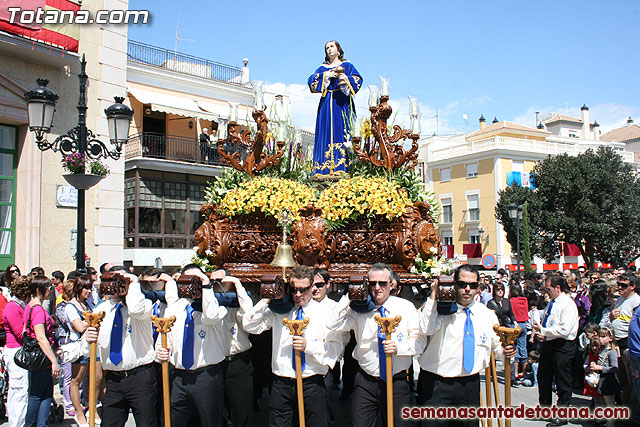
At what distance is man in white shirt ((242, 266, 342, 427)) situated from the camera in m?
4.90

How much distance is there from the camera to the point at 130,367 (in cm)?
532

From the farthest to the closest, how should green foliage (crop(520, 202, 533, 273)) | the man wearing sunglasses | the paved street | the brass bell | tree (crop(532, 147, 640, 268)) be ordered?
tree (crop(532, 147, 640, 268)) → green foliage (crop(520, 202, 533, 273)) → the man wearing sunglasses → the paved street → the brass bell

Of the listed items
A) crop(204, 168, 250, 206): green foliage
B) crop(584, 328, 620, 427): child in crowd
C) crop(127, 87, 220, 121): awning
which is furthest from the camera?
crop(127, 87, 220, 121): awning

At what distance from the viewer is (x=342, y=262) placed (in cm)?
638

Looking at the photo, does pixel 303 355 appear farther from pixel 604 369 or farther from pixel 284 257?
pixel 604 369

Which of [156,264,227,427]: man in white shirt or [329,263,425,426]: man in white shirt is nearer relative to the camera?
[329,263,425,426]: man in white shirt

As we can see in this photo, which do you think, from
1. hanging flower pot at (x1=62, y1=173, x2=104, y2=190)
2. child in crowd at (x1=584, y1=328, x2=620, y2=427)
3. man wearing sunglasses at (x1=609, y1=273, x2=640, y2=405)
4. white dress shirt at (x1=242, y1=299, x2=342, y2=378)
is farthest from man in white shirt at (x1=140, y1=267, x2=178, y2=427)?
man wearing sunglasses at (x1=609, y1=273, x2=640, y2=405)

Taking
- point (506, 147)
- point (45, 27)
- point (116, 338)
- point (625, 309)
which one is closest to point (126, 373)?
point (116, 338)

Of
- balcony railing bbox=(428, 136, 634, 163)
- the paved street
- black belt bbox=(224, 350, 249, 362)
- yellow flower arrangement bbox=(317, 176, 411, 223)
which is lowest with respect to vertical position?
the paved street

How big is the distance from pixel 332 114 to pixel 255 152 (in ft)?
4.15

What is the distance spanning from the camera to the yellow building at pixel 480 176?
135 feet

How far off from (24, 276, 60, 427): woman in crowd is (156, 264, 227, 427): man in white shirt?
1801 mm

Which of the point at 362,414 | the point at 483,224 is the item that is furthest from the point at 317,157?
the point at 483,224

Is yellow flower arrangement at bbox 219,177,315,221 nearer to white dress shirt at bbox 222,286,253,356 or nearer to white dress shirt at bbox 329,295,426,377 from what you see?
white dress shirt at bbox 222,286,253,356
